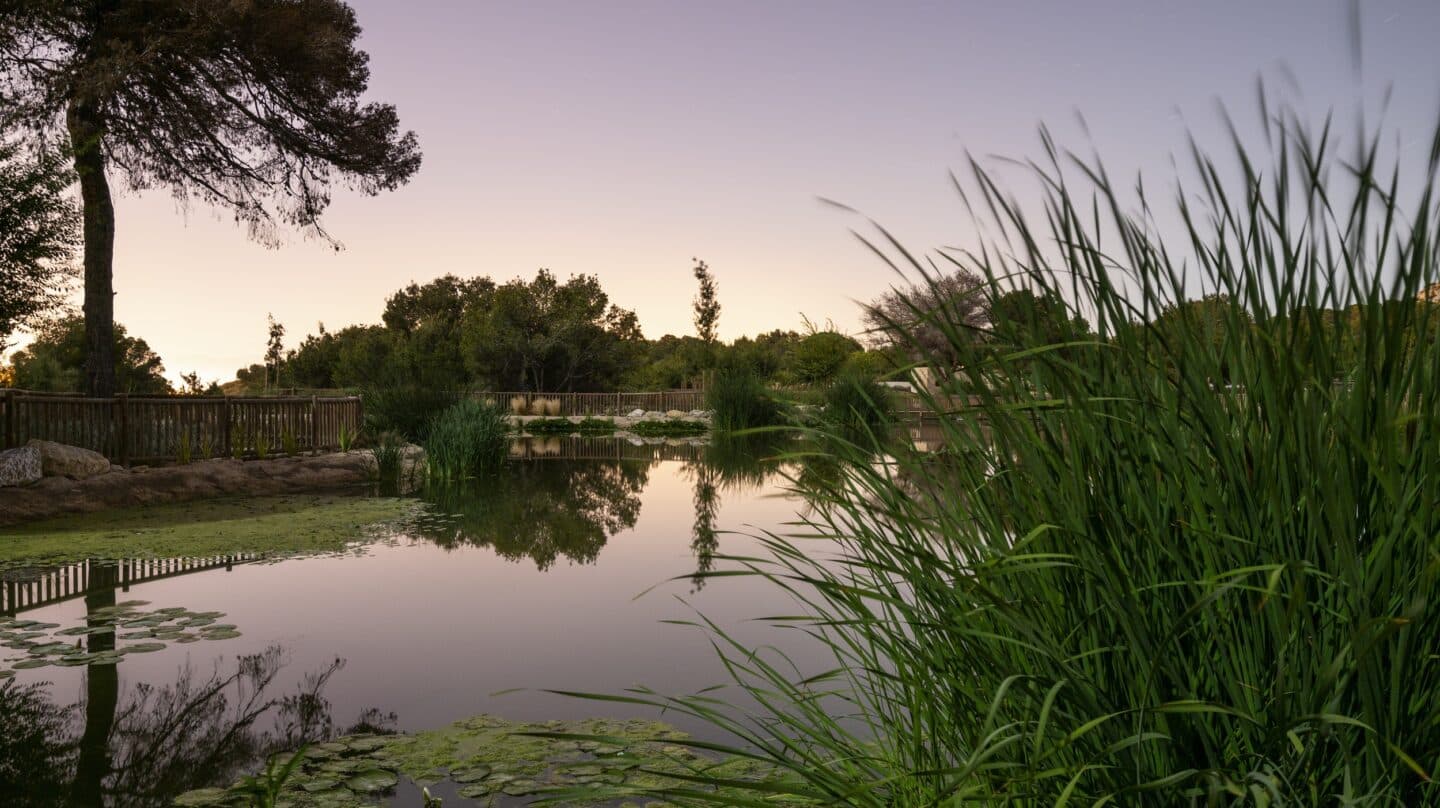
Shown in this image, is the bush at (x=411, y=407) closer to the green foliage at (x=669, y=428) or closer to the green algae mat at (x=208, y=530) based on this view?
the green algae mat at (x=208, y=530)

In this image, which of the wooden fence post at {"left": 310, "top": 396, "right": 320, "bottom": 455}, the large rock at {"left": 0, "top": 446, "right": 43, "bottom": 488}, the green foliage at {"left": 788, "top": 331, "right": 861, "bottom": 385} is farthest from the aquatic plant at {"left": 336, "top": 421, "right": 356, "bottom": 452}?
the green foliage at {"left": 788, "top": 331, "right": 861, "bottom": 385}

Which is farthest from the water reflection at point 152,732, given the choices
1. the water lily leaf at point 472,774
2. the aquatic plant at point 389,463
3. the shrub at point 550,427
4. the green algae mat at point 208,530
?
the shrub at point 550,427

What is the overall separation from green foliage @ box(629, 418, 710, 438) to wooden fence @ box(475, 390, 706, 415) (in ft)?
25.7

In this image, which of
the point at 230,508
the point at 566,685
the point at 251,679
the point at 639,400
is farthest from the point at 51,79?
the point at 639,400

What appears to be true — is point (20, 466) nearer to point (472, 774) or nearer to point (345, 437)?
point (345, 437)

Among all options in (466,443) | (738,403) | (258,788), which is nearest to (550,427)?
(738,403)

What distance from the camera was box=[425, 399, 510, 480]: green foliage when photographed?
1223 centimetres

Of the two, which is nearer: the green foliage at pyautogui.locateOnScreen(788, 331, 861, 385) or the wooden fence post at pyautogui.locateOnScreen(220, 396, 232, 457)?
the wooden fence post at pyautogui.locateOnScreen(220, 396, 232, 457)

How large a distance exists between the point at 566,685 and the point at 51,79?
1392cm

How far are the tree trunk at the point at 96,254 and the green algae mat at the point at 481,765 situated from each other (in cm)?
1281

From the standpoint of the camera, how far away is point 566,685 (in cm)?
360

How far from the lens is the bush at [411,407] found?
15844 mm

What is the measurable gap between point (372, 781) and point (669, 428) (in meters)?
23.6

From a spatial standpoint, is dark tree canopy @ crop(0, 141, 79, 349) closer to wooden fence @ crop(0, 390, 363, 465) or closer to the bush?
wooden fence @ crop(0, 390, 363, 465)
